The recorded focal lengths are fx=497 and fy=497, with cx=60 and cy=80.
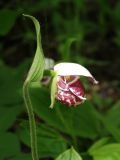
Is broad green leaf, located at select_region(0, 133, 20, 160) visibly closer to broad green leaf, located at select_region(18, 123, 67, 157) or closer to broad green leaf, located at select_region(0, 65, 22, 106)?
broad green leaf, located at select_region(18, 123, 67, 157)

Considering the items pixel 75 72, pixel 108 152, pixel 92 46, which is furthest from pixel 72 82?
pixel 92 46

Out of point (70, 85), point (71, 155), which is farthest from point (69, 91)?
point (71, 155)

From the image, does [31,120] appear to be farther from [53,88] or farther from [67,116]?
[67,116]

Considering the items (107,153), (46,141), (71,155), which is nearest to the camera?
(71,155)

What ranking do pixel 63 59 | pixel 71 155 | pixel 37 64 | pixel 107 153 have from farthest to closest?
pixel 63 59 < pixel 107 153 < pixel 71 155 < pixel 37 64

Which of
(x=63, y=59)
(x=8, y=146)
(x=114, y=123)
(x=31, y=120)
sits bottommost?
(x=114, y=123)
